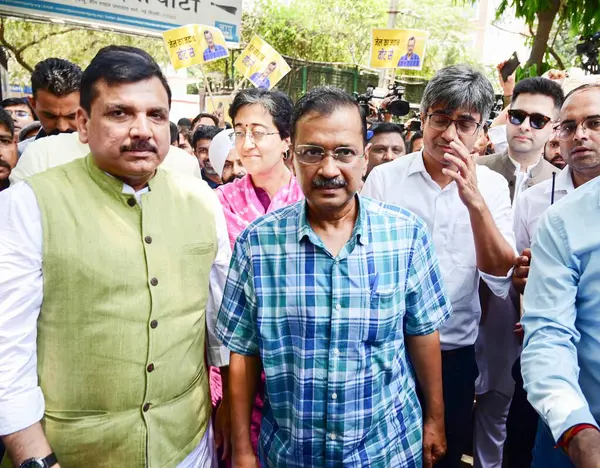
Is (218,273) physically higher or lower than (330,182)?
lower

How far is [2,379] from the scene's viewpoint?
1.28m

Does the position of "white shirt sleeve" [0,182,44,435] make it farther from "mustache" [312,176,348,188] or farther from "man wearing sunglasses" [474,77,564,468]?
"man wearing sunglasses" [474,77,564,468]

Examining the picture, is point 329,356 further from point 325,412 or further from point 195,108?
point 195,108

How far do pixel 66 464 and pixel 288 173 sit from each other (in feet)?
5.08

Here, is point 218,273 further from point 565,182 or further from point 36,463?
point 565,182

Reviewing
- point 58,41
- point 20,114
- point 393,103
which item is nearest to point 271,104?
point 393,103

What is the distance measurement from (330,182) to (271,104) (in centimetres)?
103

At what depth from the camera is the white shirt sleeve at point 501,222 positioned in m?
1.96

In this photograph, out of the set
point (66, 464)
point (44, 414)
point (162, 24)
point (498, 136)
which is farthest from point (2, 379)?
point (162, 24)

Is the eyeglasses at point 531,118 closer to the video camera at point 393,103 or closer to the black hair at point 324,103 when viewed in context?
the black hair at point 324,103

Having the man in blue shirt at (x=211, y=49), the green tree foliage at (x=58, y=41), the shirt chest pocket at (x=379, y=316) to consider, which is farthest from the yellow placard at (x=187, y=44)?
the green tree foliage at (x=58, y=41)

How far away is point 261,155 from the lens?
2.35 meters

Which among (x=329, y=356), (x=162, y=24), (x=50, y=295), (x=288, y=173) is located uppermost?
(x=162, y=24)

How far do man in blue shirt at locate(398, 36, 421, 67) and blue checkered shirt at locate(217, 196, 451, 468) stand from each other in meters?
7.27
